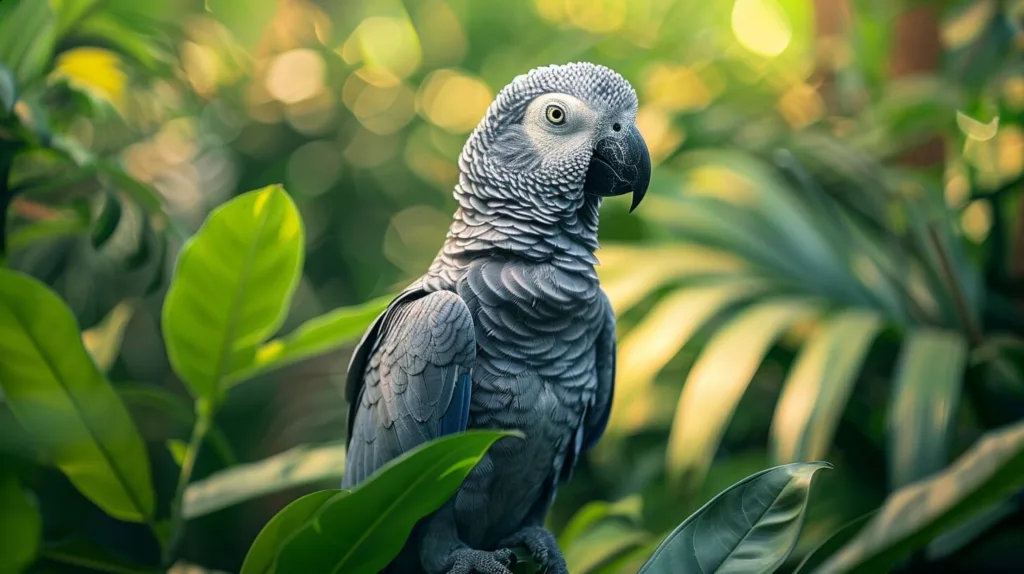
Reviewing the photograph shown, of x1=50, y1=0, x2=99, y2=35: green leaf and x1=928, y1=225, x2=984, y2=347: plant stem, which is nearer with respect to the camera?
x1=50, y1=0, x2=99, y2=35: green leaf

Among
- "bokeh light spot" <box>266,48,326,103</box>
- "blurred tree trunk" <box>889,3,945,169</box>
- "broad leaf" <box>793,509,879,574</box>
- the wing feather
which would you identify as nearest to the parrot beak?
the wing feather

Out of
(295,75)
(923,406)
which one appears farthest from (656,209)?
(295,75)

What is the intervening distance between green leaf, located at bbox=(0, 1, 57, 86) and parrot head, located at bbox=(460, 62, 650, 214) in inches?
24.3

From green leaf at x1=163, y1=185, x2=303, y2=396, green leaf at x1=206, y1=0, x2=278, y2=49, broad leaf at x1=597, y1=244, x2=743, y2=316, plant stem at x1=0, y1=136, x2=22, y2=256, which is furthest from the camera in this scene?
green leaf at x1=206, y1=0, x2=278, y2=49

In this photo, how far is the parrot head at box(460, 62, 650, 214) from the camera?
67 cm

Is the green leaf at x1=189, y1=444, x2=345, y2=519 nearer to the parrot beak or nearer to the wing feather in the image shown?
the wing feather

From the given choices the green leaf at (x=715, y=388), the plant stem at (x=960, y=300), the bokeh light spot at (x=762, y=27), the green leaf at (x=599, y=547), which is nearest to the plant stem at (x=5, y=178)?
the green leaf at (x=599, y=547)

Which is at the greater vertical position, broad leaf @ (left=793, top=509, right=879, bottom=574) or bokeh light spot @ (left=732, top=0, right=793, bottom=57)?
bokeh light spot @ (left=732, top=0, right=793, bottom=57)

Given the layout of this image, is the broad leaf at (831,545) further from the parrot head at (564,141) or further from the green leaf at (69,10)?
the green leaf at (69,10)

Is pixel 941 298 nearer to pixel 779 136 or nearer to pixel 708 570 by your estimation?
pixel 779 136

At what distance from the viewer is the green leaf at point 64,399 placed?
0.71 m

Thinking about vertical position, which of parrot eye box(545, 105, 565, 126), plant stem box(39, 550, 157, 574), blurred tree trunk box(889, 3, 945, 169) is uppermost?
blurred tree trunk box(889, 3, 945, 169)

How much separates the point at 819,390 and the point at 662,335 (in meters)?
0.25

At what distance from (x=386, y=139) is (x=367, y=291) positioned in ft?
1.49
